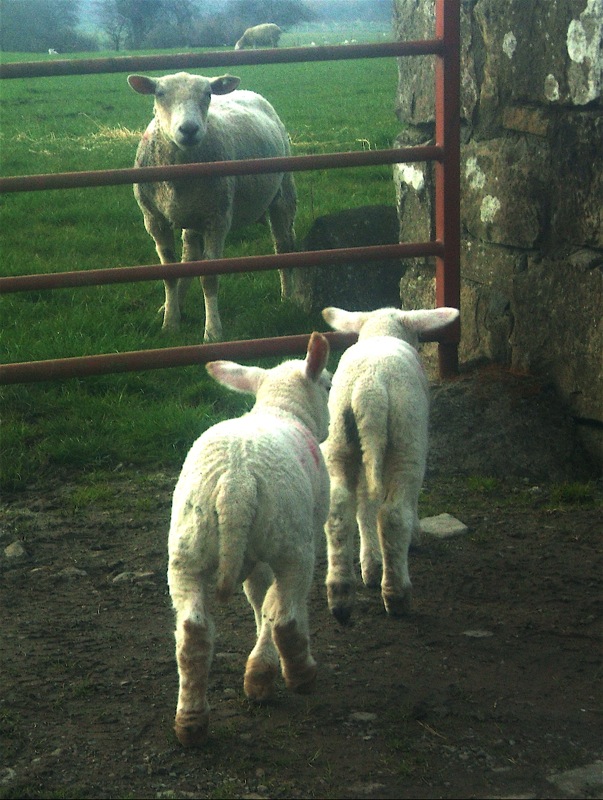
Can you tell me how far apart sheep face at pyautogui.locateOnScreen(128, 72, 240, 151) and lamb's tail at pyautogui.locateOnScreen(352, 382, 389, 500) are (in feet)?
11.0

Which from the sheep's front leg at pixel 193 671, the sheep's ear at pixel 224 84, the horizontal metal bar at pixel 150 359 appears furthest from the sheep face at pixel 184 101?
the sheep's front leg at pixel 193 671

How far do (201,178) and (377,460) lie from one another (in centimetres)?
373

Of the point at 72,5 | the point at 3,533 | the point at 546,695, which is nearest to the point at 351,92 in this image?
the point at 72,5

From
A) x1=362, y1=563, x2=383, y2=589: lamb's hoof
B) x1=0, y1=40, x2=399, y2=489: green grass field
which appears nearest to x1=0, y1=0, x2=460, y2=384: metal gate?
x1=0, y1=40, x2=399, y2=489: green grass field

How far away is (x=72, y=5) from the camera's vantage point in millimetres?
15289

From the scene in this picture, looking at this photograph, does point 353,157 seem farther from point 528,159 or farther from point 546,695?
point 546,695

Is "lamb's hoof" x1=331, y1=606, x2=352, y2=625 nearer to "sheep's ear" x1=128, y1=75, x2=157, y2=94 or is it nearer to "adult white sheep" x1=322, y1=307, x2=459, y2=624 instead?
"adult white sheep" x1=322, y1=307, x2=459, y2=624

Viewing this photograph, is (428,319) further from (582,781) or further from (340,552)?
(582,781)

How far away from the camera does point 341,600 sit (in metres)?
3.31

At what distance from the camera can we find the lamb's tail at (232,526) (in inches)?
103

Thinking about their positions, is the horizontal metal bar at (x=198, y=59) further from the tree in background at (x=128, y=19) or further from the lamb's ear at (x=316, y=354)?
the tree in background at (x=128, y=19)

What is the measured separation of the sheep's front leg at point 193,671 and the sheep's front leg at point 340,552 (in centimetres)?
74

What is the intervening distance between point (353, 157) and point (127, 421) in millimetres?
1563

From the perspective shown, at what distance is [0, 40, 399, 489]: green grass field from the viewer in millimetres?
4922
